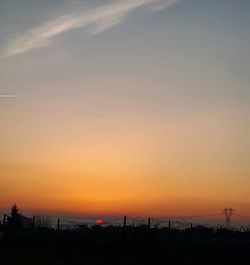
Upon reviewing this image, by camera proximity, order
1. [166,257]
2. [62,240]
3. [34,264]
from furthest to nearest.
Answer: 1. [62,240]
2. [166,257]
3. [34,264]

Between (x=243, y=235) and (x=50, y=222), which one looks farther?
(x=243, y=235)

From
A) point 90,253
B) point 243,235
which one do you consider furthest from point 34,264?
point 243,235

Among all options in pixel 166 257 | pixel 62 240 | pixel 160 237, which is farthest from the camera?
pixel 160 237

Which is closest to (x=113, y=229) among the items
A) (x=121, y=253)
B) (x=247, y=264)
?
(x=121, y=253)

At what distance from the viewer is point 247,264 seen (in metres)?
22.7

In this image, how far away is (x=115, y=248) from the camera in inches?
1110

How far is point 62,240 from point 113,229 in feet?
25.4

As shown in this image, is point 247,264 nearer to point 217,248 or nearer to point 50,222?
point 217,248

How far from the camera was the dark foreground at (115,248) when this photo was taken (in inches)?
872

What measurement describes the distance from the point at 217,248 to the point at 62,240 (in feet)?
33.6

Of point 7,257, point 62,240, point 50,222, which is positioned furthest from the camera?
point 50,222

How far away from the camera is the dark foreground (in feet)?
72.6

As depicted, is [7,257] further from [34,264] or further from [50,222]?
[50,222]

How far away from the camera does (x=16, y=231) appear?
34.2 m
